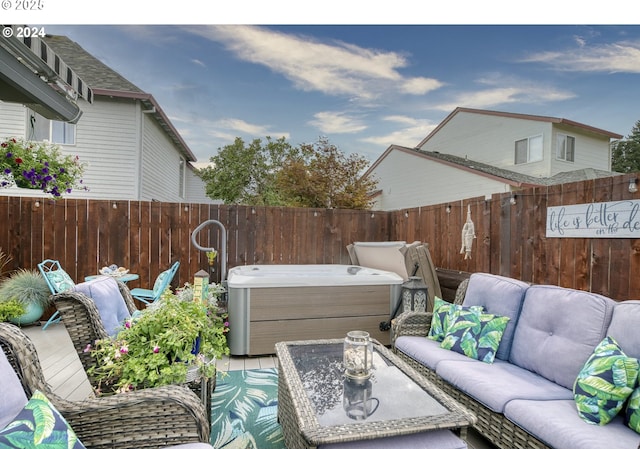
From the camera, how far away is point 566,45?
7.66 meters

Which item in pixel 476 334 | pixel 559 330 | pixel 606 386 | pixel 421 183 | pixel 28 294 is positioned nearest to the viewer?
pixel 606 386

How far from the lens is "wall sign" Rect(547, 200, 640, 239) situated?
2.44m

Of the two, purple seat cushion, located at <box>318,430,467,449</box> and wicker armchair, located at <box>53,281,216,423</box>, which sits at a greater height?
wicker armchair, located at <box>53,281,216,423</box>

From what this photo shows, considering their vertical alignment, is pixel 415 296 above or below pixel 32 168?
below

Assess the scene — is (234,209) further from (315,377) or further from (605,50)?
(605,50)

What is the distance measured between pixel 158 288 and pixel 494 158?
9.16m

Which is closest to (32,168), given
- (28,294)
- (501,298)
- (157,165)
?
(28,294)

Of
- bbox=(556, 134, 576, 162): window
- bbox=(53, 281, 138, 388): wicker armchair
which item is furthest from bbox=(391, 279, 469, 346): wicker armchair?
bbox=(556, 134, 576, 162): window

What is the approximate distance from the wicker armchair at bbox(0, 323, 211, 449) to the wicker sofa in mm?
1524

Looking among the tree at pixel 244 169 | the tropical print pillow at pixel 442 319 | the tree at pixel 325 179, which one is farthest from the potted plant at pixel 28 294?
the tree at pixel 244 169

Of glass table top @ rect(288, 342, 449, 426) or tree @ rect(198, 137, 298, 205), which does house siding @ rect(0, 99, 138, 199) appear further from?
tree @ rect(198, 137, 298, 205)

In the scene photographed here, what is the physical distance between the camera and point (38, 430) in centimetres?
110

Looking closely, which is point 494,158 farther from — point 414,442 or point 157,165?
point 414,442
